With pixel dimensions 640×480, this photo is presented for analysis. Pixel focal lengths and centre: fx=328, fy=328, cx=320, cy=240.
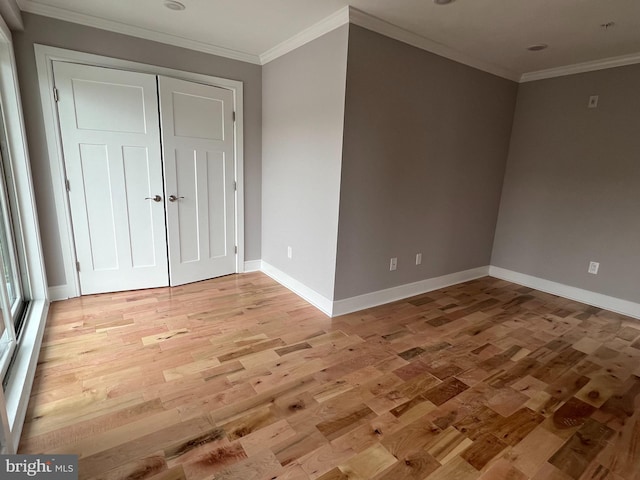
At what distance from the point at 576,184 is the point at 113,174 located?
467 cm

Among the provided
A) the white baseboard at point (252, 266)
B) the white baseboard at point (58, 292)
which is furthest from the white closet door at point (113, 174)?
the white baseboard at point (252, 266)

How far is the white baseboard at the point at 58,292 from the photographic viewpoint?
297 cm

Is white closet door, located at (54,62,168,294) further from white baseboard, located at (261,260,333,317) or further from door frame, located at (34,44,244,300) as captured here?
Answer: white baseboard, located at (261,260,333,317)

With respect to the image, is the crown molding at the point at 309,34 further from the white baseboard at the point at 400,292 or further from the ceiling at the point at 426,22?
the white baseboard at the point at 400,292

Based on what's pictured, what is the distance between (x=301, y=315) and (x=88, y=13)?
3.07m

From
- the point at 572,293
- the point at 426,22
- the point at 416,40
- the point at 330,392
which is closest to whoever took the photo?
the point at 330,392

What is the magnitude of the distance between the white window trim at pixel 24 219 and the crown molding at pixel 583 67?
4.83 metres

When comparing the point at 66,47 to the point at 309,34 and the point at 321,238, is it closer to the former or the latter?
the point at 309,34

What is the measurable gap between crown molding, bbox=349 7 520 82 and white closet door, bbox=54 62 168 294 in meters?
1.95

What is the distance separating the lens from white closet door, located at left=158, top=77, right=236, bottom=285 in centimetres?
324

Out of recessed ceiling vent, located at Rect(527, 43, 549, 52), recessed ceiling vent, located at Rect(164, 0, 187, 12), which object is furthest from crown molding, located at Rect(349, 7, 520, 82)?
recessed ceiling vent, located at Rect(164, 0, 187, 12)

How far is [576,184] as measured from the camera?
3490 mm

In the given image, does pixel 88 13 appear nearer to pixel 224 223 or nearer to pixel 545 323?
pixel 224 223

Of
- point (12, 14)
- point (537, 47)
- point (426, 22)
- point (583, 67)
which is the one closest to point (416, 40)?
point (426, 22)
